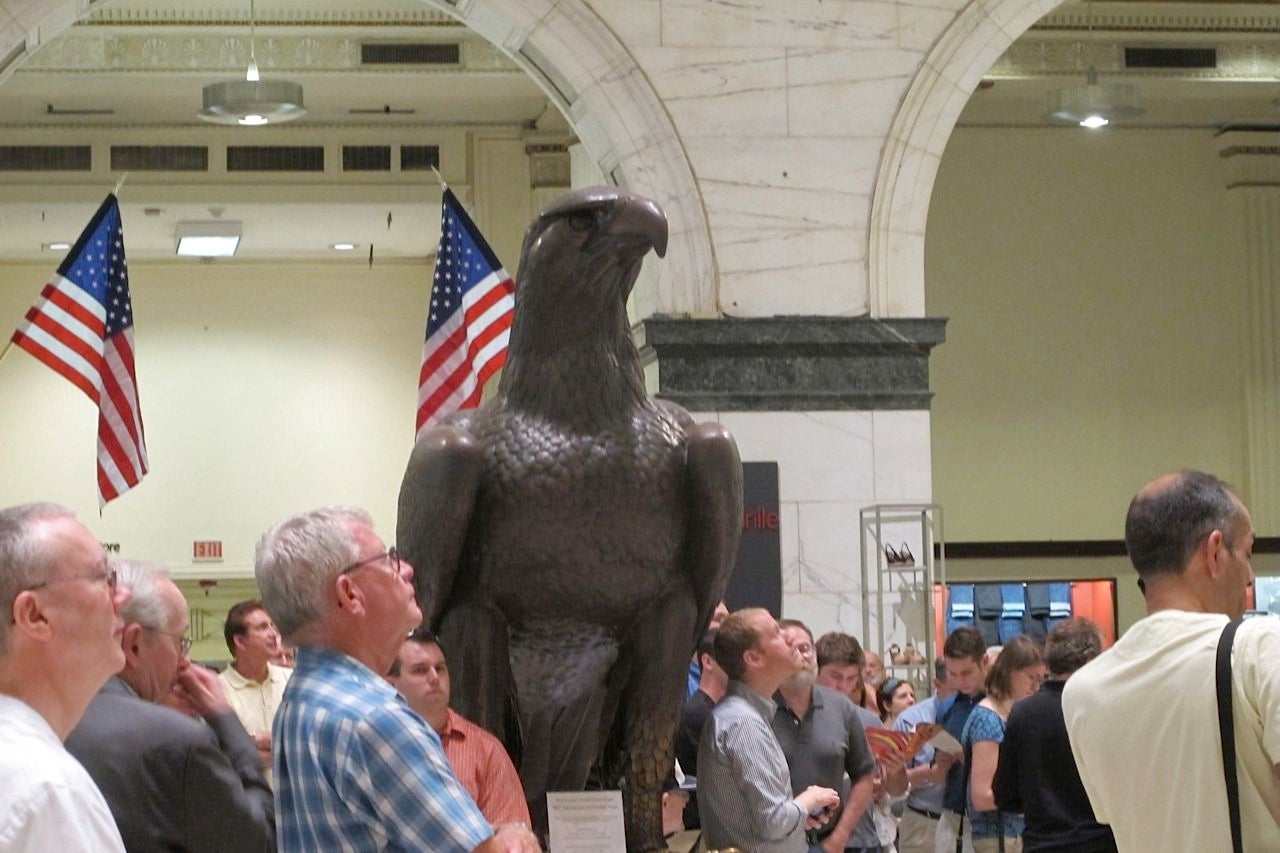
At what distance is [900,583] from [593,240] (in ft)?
27.7

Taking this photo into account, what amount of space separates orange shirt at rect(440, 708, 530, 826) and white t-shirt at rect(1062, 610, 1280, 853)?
3.36 feet

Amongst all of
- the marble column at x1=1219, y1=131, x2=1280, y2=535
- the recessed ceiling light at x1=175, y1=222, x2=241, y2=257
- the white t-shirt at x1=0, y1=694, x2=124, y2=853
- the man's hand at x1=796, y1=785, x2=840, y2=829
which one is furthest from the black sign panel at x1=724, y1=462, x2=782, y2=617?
the white t-shirt at x1=0, y1=694, x2=124, y2=853

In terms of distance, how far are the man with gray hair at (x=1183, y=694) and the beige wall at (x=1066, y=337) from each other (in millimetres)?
15155

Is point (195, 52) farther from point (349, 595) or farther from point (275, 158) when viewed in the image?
point (349, 595)

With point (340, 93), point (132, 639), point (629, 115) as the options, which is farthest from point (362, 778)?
point (340, 93)

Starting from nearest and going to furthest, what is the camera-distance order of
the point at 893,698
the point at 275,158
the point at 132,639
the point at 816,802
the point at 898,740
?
the point at 132,639
the point at 816,802
the point at 898,740
the point at 893,698
the point at 275,158

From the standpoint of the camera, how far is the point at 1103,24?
56.7ft

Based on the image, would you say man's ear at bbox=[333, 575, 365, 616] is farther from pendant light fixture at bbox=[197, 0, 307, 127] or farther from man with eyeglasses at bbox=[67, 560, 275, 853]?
pendant light fixture at bbox=[197, 0, 307, 127]

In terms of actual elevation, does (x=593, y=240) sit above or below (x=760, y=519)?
above

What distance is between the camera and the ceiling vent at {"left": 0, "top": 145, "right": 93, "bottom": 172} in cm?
1812

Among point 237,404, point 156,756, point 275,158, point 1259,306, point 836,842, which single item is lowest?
point 836,842

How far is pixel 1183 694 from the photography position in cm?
342

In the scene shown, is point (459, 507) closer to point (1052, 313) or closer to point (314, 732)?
point (314, 732)

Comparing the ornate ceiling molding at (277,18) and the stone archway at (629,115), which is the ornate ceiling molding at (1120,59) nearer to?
the ornate ceiling molding at (277,18)
